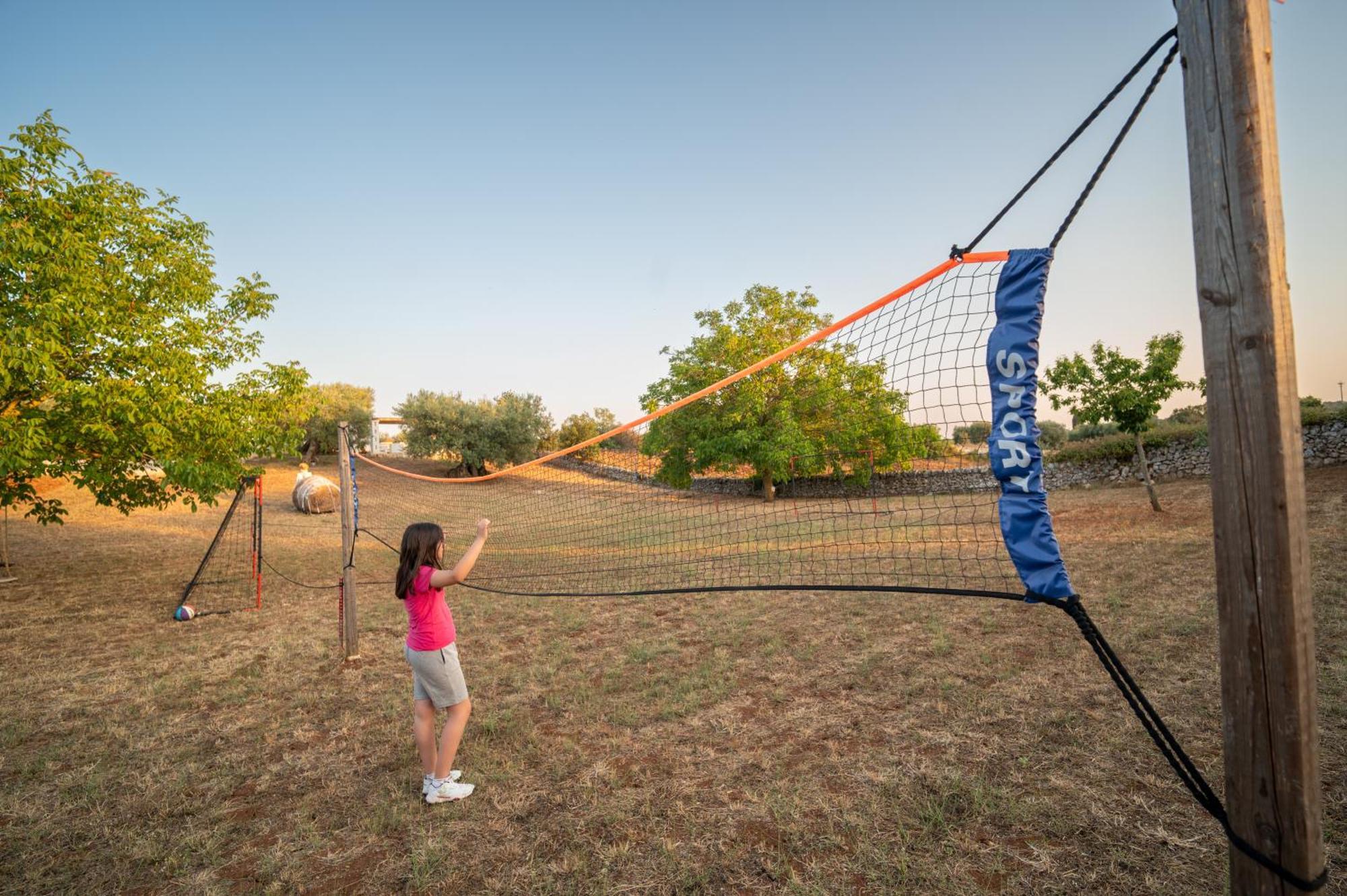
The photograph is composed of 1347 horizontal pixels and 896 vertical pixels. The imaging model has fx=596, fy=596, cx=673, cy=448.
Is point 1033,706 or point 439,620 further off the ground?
point 439,620

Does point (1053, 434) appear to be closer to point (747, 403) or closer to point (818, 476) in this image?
point (747, 403)

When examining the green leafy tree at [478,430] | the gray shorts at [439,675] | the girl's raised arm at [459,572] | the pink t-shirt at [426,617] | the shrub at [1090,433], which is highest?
the green leafy tree at [478,430]

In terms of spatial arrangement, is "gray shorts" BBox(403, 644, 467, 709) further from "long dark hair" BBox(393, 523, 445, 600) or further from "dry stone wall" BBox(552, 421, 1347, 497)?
"dry stone wall" BBox(552, 421, 1347, 497)

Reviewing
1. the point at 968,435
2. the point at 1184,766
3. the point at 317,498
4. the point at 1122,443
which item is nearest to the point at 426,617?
the point at 1184,766

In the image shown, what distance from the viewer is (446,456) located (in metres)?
30.8

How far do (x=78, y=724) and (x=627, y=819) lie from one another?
449 cm

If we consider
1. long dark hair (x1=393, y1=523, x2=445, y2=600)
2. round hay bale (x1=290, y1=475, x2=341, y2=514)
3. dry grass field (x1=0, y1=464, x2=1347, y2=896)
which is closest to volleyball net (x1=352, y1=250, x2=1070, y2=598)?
dry grass field (x1=0, y1=464, x2=1347, y2=896)

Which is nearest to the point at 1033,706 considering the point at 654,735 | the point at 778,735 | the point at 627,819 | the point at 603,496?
the point at 778,735

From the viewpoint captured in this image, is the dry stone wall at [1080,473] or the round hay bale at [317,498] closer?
the dry stone wall at [1080,473]

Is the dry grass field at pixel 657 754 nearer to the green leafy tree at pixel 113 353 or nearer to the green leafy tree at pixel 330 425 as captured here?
the green leafy tree at pixel 113 353

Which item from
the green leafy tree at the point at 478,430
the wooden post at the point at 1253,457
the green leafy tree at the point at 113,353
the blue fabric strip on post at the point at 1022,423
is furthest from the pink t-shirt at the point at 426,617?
the green leafy tree at the point at 478,430

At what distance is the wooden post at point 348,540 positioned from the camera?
18.4 feet

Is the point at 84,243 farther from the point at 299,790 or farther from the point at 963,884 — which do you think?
the point at 963,884

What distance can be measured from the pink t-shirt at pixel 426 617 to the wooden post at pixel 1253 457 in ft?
10.6
